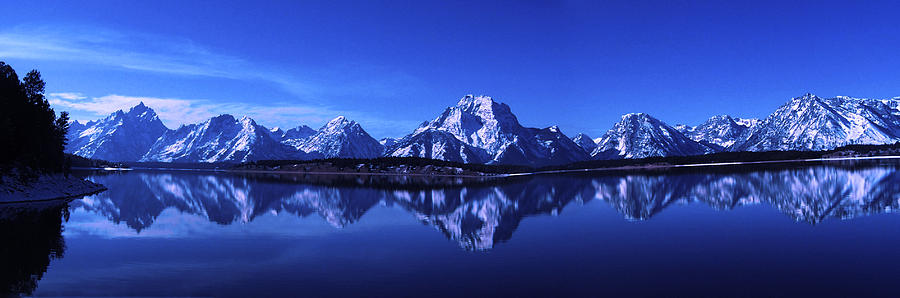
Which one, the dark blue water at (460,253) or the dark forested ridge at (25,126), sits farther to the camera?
the dark forested ridge at (25,126)

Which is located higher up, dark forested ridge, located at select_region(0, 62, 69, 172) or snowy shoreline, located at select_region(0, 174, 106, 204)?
dark forested ridge, located at select_region(0, 62, 69, 172)

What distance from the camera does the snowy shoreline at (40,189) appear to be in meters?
105

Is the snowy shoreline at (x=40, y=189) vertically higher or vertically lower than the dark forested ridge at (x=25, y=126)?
lower

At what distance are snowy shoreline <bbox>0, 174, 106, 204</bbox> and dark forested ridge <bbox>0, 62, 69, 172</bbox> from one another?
4.25 metres

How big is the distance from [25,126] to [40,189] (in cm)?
2015

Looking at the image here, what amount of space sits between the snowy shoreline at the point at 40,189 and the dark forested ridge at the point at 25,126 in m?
4.25

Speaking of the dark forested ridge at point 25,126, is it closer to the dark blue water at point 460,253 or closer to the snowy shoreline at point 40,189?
the snowy shoreline at point 40,189

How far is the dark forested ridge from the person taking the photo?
115 metres

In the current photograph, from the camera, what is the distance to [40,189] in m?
119

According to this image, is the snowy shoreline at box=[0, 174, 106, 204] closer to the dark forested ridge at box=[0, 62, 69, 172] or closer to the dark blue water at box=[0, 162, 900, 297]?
the dark forested ridge at box=[0, 62, 69, 172]

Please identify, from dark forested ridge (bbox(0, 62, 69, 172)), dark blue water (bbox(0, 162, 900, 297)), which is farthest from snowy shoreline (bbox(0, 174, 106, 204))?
dark blue water (bbox(0, 162, 900, 297))

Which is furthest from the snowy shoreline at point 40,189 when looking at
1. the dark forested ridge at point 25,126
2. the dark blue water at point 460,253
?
the dark blue water at point 460,253

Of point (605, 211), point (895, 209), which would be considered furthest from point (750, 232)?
point (895, 209)

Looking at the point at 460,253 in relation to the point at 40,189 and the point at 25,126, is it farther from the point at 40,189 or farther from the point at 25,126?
the point at 25,126
